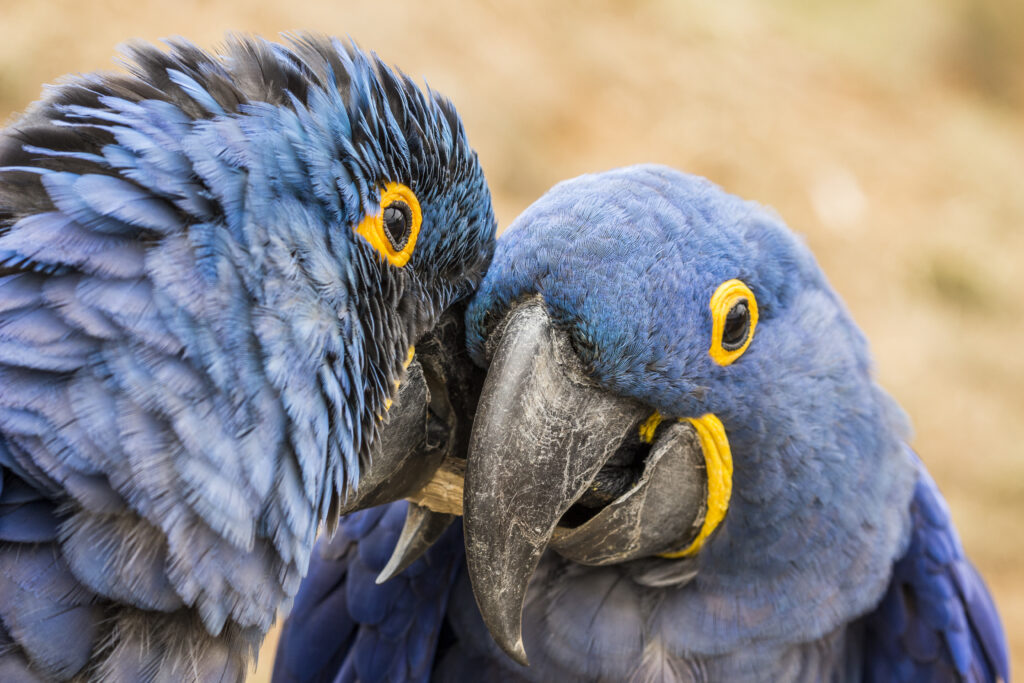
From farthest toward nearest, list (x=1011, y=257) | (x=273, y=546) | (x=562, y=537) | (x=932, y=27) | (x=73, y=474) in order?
(x=932, y=27), (x=1011, y=257), (x=562, y=537), (x=273, y=546), (x=73, y=474)

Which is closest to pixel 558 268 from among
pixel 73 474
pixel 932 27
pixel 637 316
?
pixel 637 316

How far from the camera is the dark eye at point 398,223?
1.32 metres

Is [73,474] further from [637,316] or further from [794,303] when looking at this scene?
[794,303]

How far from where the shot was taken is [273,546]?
122cm

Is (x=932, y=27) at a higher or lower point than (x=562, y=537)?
higher

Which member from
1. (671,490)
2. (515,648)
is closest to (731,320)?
(671,490)

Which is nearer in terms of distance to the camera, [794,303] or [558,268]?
[558,268]

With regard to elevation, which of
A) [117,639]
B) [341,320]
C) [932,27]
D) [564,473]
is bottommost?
[117,639]

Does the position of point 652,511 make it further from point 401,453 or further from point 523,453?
point 401,453

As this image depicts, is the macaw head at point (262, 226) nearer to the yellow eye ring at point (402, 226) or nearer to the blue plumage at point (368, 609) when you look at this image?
the yellow eye ring at point (402, 226)

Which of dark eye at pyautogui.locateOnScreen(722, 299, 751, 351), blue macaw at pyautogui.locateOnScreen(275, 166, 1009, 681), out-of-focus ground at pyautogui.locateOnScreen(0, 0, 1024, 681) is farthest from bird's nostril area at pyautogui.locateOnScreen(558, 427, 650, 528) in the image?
out-of-focus ground at pyautogui.locateOnScreen(0, 0, 1024, 681)

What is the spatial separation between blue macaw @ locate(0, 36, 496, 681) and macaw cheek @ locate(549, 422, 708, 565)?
1.59 ft

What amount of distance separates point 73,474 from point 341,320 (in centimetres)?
39

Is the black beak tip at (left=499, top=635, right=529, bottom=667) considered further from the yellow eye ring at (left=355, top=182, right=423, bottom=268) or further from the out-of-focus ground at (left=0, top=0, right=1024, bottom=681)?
the out-of-focus ground at (left=0, top=0, right=1024, bottom=681)
